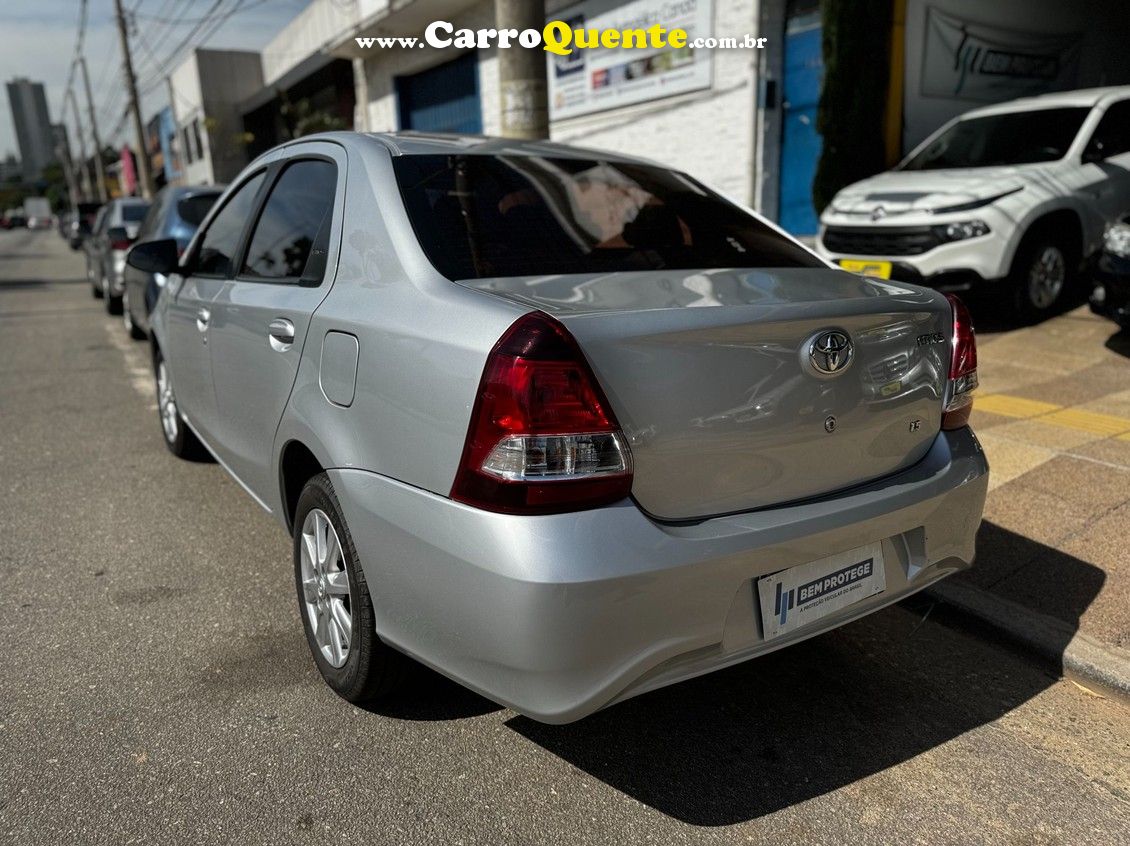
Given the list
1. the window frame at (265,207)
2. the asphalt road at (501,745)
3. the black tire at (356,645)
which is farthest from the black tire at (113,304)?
the black tire at (356,645)

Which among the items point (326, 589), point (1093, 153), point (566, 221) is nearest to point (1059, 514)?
point (566, 221)

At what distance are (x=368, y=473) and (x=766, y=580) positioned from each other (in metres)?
1.02

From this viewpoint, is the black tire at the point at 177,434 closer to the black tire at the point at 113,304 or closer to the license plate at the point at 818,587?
the license plate at the point at 818,587

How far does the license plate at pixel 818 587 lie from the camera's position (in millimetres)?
2115

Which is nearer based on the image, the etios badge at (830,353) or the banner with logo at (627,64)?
the etios badge at (830,353)

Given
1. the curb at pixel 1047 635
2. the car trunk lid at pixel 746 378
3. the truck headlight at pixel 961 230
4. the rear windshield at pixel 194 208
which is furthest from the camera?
the rear windshield at pixel 194 208

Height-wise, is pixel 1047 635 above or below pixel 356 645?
below

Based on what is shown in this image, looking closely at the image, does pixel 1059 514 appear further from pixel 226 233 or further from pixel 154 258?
pixel 154 258

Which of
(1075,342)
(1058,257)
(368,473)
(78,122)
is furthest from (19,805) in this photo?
(78,122)

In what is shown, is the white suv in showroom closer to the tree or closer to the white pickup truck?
the tree

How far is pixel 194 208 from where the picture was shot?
8234 millimetres

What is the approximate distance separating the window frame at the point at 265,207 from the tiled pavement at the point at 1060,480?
2.55 meters

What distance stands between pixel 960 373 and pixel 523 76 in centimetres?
425

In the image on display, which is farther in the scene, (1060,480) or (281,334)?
(1060,480)
